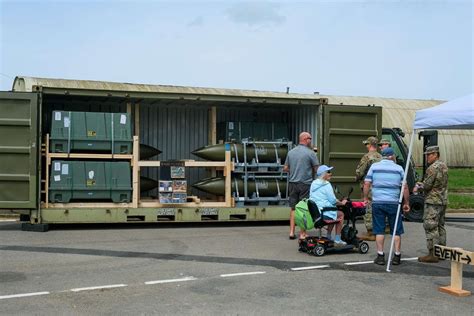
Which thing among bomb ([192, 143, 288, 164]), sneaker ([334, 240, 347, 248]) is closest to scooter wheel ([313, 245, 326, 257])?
sneaker ([334, 240, 347, 248])

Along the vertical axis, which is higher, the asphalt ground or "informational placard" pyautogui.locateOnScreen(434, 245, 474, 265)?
"informational placard" pyautogui.locateOnScreen(434, 245, 474, 265)

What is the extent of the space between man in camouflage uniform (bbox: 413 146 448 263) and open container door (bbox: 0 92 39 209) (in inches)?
292

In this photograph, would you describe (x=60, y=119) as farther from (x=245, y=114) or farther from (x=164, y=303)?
(x=164, y=303)

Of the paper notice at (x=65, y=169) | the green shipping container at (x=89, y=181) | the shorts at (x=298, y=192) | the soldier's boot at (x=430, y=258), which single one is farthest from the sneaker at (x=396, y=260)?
the paper notice at (x=65, y=169)

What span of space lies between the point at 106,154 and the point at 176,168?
59.5 inches

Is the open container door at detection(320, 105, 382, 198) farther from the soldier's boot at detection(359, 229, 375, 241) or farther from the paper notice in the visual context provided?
the paper notice

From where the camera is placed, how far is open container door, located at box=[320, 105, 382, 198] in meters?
13.3

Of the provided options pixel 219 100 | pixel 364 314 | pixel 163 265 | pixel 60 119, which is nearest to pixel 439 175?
pixel 364 314

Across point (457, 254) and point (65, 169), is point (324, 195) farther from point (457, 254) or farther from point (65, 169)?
point (65, 169)

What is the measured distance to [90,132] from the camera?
486 inches

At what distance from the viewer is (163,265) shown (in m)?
8.57

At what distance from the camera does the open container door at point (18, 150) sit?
11617mm

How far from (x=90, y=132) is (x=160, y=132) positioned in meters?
2.80

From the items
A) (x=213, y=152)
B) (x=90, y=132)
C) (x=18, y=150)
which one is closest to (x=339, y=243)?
(x=213, y=152)
